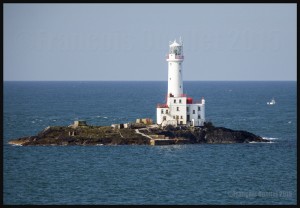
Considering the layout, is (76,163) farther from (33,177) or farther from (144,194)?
(144,194)

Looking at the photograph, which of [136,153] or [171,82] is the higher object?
[171,82]

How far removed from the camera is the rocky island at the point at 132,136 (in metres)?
104

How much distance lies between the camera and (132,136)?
104 m

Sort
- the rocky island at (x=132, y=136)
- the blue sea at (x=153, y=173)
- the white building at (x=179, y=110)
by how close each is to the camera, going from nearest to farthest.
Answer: the blue sea at (x=153, y=173) → the rocky island at (x=132, y=136) → the white building at (x=179, y=110)

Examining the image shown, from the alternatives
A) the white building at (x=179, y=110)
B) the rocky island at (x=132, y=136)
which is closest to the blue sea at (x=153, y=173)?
the rocky island at (x=132, y=136)

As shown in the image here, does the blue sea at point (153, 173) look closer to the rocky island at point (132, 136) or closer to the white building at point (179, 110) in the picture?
the rocky island at point (132, 136)

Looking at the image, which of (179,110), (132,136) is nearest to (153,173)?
(132,136)

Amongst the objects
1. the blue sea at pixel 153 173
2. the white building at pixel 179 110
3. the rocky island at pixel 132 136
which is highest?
the white building at pixel 179 110

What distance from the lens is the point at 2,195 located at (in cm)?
7531

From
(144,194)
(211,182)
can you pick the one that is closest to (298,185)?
(211,182)

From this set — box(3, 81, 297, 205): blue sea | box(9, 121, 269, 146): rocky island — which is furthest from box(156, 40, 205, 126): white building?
box(3, 81, 297, 205): blue sea

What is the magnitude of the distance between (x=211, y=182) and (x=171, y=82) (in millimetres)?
27897

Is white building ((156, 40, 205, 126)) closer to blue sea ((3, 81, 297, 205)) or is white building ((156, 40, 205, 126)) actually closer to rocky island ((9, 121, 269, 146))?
rocky island ((9, 121, 269, 146))

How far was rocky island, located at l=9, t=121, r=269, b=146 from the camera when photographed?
104 metres
